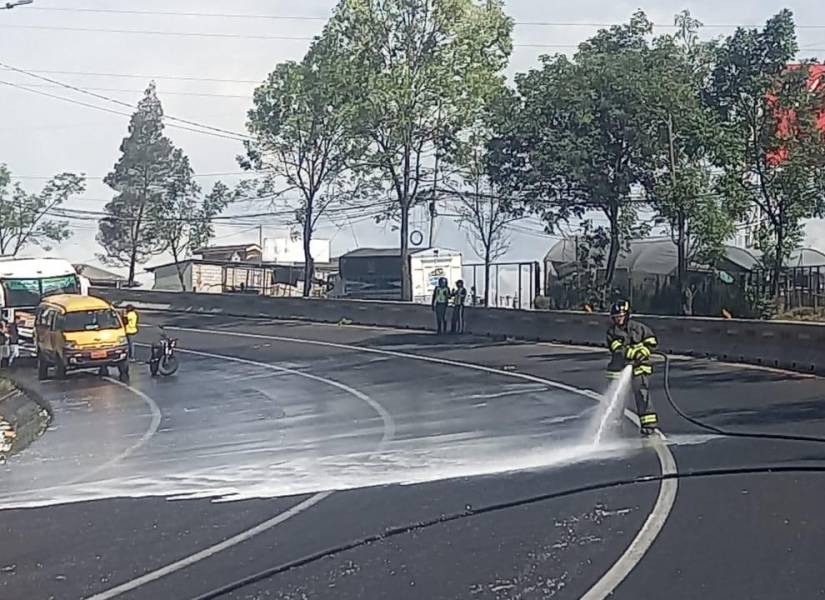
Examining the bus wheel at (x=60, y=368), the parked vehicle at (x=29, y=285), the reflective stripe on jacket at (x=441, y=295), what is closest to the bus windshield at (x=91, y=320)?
the bus wheel at (x=60, y=368)

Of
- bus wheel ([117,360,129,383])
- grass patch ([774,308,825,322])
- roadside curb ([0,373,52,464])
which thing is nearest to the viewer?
roadside curb ([0,373,52,464])

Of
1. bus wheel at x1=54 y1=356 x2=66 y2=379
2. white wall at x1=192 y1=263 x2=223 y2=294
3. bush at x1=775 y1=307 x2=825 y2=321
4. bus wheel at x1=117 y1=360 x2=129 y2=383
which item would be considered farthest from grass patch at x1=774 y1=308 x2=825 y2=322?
white wall at x1=192 y1=263 x2=223 y2=294

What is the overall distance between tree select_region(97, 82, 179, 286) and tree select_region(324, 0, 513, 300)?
31.1 meters

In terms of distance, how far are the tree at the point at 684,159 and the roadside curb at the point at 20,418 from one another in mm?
20296

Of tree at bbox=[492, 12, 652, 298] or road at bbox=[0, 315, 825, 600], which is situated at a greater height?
tree at bbox=[492, 12, 652, 298]

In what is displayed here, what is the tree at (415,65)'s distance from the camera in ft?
175

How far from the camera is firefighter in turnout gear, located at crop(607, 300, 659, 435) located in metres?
16.5

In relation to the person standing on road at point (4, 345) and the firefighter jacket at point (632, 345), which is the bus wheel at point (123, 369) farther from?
the firefighter jacket at point (632, 345)

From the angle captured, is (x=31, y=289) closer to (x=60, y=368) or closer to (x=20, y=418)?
(x=60, y=368)

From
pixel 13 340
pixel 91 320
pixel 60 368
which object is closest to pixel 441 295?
pixel 91 320

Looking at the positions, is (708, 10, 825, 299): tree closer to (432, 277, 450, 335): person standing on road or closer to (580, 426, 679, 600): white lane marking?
(432, 277, 450, 335): person standing on road

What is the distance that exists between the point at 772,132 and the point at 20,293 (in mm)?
22973

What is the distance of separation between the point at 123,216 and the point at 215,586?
254 feet

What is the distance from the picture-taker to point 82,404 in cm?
2598
